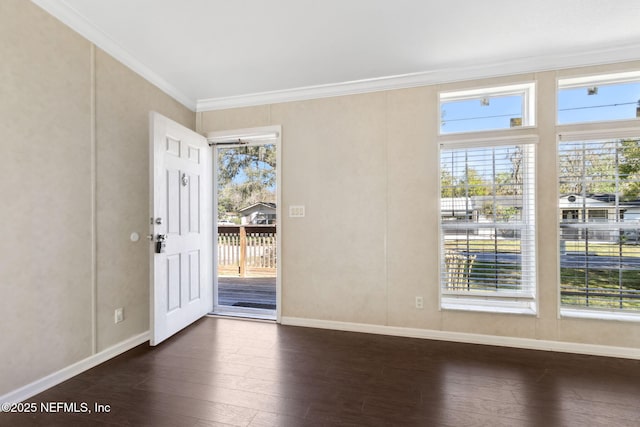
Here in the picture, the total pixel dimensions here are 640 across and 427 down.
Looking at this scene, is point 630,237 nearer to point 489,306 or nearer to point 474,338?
point 489,306

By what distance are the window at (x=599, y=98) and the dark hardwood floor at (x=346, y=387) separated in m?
2.00

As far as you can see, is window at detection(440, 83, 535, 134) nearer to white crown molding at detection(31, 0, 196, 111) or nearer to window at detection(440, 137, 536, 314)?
window at detection(440, 137, 536, 314)

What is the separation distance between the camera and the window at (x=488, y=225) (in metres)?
2.64

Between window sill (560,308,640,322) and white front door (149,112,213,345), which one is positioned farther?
white front door (149,112,213,345)

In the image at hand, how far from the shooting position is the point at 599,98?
8.27ft

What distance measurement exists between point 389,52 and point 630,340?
306cm

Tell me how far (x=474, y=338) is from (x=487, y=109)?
83.8 inches

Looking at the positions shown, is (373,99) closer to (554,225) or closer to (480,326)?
(554,225)

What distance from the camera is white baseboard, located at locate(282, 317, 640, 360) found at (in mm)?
2416

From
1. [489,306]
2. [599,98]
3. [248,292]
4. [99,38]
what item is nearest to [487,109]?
[599,98]

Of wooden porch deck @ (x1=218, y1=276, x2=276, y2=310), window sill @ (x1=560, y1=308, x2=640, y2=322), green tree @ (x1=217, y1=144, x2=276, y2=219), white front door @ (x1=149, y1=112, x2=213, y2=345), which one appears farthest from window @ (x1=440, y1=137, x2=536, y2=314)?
green tree @ (x1=217, y1=144, x2=276, y2=219)

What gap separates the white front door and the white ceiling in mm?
645

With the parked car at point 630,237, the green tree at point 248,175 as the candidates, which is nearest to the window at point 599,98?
the parked car at point 630,237

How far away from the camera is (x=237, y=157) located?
17.9 feet
